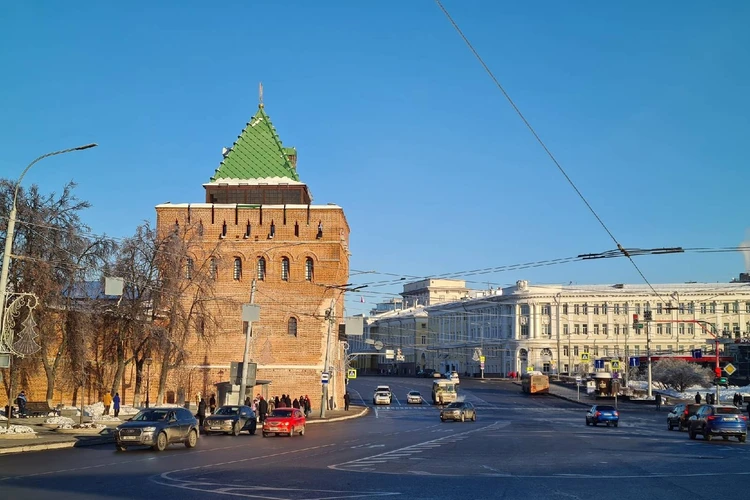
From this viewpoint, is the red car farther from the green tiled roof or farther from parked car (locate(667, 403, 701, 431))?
the green tiled roof

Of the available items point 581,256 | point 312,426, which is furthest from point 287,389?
point 581,256

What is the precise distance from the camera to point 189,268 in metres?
56.5

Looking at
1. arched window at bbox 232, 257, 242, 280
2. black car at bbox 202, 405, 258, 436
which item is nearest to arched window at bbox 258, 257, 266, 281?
arched window at bbox 232, 257, 242, 280

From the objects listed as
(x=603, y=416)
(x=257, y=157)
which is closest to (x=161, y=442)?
(x=603, y=416)

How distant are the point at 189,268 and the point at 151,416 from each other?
29404mm

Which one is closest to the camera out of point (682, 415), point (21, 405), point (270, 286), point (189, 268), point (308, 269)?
point (21, 405)

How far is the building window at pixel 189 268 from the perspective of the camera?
5377 cm

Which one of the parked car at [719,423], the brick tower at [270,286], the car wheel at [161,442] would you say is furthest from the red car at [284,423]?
the brick tower at [270,286]

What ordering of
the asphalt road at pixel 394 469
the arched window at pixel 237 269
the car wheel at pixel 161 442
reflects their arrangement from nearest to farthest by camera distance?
the asphalt road at pixel 394 469, the car wheel at pixel 161 442, the arched window at pixel 237 269

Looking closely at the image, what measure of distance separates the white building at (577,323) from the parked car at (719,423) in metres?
91.6

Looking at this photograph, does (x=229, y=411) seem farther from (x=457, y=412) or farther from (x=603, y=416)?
(x=603, y=416)

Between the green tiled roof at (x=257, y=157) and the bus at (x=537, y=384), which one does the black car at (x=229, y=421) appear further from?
the bus at (x=537, y=384)

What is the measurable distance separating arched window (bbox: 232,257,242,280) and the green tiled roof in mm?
7655

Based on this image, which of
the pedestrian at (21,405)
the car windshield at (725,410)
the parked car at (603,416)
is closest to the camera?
the car windshield at (725,410)
